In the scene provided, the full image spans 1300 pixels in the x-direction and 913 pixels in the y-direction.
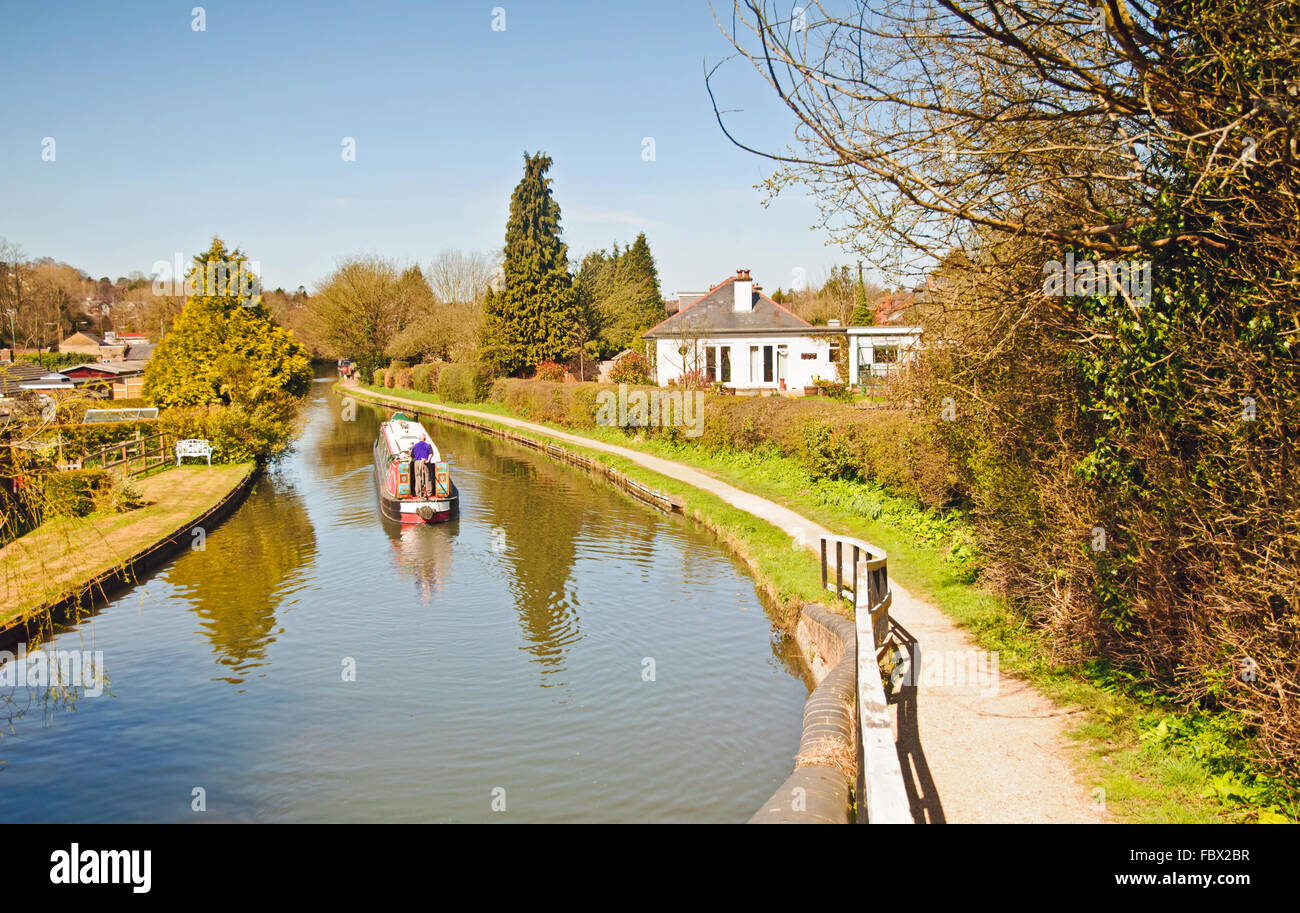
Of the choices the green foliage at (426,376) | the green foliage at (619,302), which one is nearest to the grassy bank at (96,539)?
the green foliage at (619,302)

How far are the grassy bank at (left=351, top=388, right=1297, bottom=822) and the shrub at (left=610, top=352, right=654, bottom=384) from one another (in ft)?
69.3

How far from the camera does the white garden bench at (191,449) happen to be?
2714 centimetres

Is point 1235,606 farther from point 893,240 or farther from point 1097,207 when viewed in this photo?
point 893,240

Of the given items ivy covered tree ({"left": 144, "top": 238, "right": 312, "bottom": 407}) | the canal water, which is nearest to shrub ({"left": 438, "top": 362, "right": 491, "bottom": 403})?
ivy covered tree ({"left": 144, "top": 238, "right": 312, "bottom": 407})

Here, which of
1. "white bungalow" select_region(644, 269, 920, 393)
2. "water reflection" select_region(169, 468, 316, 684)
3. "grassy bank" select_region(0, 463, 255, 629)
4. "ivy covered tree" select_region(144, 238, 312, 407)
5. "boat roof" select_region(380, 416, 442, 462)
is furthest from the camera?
"white bungalow" select_region(644, 269, 920, 393)

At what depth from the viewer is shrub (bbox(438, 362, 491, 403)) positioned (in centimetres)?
5294

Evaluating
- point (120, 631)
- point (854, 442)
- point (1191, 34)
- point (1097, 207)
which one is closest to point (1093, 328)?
point (1097, 207)

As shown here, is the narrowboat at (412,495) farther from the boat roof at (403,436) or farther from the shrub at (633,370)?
the shrub at (633,370)

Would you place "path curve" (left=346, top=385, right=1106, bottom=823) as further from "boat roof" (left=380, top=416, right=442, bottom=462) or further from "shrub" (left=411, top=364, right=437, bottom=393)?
"shrub" (left=411, top=364, right=437, bottom=393)

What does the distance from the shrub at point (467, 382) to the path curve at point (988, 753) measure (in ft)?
150

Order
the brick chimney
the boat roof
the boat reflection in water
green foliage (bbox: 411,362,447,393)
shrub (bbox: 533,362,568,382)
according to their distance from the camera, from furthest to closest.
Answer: green foliage (bbox: 411,362,447,393) → shrub (bbox: 533,362,568,382) → the brick chimney → the boat roof → the boat reflection in water

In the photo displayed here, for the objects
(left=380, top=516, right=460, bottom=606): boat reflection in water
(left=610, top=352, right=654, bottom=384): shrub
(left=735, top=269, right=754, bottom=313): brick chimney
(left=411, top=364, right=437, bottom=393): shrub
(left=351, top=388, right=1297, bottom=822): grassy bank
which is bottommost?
(left=380, top=516, right=460, bottom=606): boat reflection in water

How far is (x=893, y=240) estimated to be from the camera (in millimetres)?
7336

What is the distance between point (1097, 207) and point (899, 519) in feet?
29.7
